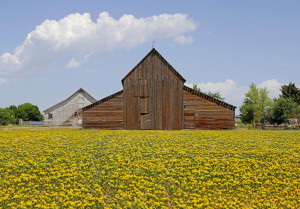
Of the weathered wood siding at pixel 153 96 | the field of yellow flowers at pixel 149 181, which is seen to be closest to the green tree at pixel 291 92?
the weathered wood siding at pixel 153 96

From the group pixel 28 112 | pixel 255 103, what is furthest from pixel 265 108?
pixel 28 112

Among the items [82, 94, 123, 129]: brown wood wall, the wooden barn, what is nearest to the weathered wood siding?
the wooden barn

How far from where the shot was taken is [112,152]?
1833 cm

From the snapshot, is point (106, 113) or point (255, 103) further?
point (255, 103)

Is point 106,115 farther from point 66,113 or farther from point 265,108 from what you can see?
point 265,108

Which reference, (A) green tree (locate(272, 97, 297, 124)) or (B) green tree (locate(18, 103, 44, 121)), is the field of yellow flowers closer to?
(A) green tree (locate(272, 97, 297, 124))

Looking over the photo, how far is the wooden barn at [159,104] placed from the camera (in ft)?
136

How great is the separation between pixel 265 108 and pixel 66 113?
59973mm

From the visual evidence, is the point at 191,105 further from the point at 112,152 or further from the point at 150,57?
the point at 112,152

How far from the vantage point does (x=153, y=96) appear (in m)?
41.7

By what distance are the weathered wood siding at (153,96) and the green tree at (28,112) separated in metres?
79.6

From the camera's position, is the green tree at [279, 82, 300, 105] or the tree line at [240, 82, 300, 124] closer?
the tree line at [240, 82, 300, 124]

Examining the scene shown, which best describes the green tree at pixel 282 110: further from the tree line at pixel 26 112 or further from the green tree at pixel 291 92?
the tree line at pixel 26 112

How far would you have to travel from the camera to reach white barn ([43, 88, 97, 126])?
6925 centimetres
